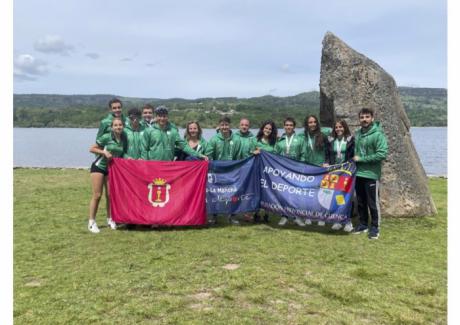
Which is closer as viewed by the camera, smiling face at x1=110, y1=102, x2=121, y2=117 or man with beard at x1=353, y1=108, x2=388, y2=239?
man with beard at x1=353, y1=108, x2=388, y2=239

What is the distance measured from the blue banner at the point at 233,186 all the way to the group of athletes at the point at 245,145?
11.4 inches

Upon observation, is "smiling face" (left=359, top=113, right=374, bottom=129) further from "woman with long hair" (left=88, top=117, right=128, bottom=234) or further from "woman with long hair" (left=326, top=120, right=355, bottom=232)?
"woman with long hair" (left=88, top=117, right=128, bottom=234)

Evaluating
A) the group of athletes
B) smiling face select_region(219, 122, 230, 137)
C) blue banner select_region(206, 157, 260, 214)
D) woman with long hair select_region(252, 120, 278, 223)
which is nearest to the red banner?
the group of athletes

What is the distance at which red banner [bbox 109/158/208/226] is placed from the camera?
7.04 m

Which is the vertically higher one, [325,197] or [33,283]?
[325,197]

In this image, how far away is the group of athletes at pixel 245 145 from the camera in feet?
22.2

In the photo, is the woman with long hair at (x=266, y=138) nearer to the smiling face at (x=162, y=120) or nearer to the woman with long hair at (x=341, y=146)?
the woman with long hair at (x=341, y=146)

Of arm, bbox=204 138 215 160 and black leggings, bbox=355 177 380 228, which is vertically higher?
arm, bbox=204 138 215 160

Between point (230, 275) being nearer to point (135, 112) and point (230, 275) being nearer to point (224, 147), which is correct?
point (224, 147)

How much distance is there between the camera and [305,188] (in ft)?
23.6

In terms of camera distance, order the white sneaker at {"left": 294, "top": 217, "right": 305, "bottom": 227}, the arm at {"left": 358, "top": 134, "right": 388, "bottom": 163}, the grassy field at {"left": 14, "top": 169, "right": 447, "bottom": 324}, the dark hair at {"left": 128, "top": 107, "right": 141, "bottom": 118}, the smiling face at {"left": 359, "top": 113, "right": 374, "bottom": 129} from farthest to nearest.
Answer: the dark hair at {"left": 128, "top": 107, "right": 141, "bottom": 118}
the white sneaker at {"left": 294, "top": 217, "right": 305, "bottom": 227}
the smiling face at {"left": 359, "top": 113, "right": 374, "bottom": 129}
the arm at {"left": 358, "top": 134, "right": 388, "bottom": 163}
the grassy field at {"left": 14, "top": 169, "right": 447, "bottom": 324}

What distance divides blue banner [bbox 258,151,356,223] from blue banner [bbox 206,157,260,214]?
0.17m

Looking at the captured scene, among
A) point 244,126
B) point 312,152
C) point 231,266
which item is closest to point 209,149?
point 244,126

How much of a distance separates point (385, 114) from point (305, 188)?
266 cm
